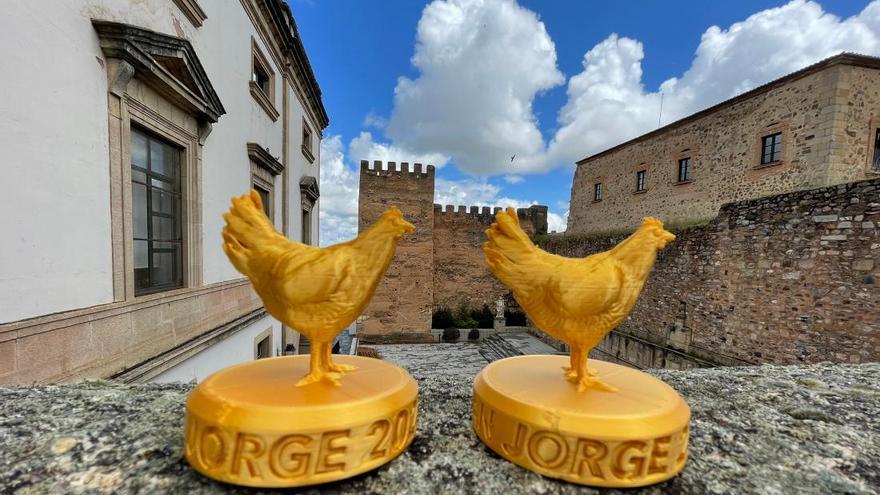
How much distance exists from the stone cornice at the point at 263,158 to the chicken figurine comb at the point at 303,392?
A: 17.0 feet

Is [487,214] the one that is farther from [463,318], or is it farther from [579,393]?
[579,393]

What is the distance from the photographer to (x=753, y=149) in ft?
34.5

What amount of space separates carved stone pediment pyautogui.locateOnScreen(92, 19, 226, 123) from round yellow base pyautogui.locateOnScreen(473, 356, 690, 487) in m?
4.15

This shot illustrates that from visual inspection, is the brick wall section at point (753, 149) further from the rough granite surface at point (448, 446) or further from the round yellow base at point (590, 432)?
the round yellow base at point (590, 432)

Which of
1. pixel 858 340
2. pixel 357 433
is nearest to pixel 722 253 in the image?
pixel 858 340

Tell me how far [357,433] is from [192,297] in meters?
4.16

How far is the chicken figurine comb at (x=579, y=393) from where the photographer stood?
1.23m

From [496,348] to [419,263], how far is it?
5163 mm

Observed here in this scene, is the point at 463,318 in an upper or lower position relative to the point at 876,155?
lower

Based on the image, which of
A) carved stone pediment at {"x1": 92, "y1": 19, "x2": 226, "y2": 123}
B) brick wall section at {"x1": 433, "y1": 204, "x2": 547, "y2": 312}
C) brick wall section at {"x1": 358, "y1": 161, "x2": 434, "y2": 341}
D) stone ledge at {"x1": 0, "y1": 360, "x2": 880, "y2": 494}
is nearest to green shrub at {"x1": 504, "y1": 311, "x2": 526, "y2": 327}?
brick wall section at {"x1": 433, "y1": 204, "x2": 547, "y2": 312}

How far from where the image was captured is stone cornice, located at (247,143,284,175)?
19.2ft

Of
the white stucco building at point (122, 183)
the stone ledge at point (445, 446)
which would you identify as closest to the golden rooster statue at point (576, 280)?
the stone ledge at point (445, 446)

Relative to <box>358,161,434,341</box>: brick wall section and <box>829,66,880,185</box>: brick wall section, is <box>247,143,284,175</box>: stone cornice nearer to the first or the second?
<box>358,161,434,341</box>: brick wall section

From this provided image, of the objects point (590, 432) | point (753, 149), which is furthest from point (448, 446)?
point (753, 149)
